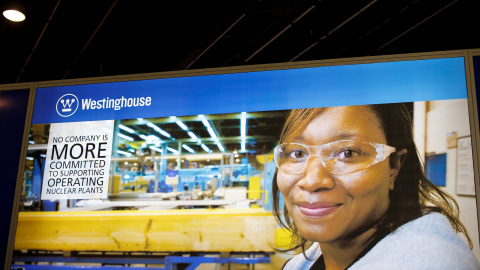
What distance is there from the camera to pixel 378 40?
19.5 ft

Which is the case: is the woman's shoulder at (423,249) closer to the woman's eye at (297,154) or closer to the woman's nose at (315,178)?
the woman's nose at (315,178)

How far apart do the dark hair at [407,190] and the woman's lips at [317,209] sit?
0.15 m

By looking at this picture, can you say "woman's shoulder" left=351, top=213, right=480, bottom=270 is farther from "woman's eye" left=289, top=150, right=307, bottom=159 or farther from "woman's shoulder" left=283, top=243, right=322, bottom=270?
"woman's eye" left=289, top=150, right=307, bottom=159

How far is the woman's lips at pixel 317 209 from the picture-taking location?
186 centimetres

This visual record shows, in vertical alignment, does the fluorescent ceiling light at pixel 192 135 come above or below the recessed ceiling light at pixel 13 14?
below

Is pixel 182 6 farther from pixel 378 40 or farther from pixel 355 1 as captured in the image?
pixel 378 40

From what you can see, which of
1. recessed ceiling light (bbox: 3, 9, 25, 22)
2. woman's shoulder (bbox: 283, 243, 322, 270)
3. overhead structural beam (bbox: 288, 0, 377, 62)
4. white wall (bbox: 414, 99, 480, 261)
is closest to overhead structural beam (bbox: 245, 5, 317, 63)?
overhead structural beam (bbox: 288, 0, 377, 62)

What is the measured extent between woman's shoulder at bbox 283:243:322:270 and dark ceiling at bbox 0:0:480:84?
411 cm

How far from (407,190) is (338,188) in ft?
1.27

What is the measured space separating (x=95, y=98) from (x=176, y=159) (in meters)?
0.75

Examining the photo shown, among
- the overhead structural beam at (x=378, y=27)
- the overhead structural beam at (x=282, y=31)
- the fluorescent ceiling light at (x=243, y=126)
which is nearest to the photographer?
the fluorescent ceiling light at (x=243, y=126)

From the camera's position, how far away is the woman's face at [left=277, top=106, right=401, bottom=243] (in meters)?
1.83

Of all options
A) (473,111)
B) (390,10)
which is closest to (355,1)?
(390,10)

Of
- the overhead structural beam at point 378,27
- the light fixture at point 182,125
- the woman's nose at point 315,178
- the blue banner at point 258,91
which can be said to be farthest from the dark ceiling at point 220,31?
the woman's nose at point 315,178
